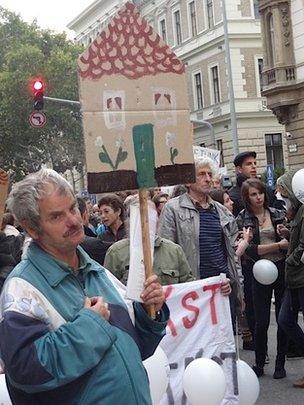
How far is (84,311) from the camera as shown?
9.11 ft

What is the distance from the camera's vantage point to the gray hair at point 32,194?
116 inches

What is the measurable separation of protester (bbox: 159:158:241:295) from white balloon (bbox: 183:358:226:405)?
100cm

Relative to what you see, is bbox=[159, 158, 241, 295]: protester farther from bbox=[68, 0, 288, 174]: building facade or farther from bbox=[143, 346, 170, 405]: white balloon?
bbox=[68, 0, 288, 174]: building facade

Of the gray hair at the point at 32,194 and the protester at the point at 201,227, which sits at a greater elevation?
the gray hair at the point at 32,194

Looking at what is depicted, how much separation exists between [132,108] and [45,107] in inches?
1834

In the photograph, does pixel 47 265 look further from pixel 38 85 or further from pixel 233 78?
pixel 233 78

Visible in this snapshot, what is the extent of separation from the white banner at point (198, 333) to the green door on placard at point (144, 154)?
7.63ft

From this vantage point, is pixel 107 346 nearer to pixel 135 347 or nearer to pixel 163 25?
pixel 135 347

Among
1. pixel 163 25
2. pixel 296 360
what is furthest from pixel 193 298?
pixel 163 25

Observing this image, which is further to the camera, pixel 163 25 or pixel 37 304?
pixel 163 25

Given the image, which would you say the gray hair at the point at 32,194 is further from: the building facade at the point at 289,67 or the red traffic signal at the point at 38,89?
the building facade at the point at 289,67

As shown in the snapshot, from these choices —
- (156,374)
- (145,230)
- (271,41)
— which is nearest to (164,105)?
(145,230)

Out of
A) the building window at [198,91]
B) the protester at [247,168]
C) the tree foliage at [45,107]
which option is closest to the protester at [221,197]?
the protester at [247,168]

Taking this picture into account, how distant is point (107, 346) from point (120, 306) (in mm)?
307
